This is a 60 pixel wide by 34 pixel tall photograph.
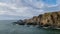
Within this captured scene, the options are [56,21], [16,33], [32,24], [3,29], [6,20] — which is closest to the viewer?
[6,20]

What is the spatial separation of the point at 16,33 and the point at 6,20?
1.42 m

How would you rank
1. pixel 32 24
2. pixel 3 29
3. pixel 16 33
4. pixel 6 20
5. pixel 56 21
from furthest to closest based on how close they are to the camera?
pixel 56 21 → pixel 32 24 → pixel 16 33 → pixel 3 29 → pixel 6 20

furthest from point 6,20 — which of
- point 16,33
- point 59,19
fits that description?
point 59,19

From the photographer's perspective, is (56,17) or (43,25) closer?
(43,25)

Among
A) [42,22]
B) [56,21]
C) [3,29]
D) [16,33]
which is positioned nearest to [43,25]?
[42,22]

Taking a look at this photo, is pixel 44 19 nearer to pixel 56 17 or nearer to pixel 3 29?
pixel 56 17

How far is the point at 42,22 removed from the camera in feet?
33.6

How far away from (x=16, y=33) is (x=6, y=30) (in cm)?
59

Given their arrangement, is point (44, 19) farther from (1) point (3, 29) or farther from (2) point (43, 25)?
(1) point (3, 29)

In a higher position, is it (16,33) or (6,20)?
(6,20)

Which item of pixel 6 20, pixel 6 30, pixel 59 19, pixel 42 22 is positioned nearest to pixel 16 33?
pixel 6 30

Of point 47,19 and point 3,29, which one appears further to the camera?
point 47,19

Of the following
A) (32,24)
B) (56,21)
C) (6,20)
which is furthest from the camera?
(56,21)

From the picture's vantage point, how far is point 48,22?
1026cm
